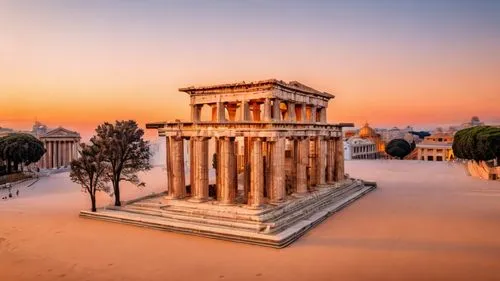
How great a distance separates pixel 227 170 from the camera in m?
27.0

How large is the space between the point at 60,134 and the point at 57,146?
2264mm

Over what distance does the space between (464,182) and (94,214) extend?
4222 centimetres

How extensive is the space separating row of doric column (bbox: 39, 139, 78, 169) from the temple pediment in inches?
39.6

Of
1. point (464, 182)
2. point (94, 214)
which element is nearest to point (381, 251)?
point (94, 214)

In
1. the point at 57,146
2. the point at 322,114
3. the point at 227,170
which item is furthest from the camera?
the point at 57,146

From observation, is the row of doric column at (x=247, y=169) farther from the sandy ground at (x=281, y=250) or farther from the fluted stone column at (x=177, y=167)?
the sandy ground at (x=281, y=250)

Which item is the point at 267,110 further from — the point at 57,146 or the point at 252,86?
the point at 57,146

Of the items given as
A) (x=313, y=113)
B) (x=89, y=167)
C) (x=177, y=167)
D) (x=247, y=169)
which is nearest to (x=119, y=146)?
(x=89, y=167)

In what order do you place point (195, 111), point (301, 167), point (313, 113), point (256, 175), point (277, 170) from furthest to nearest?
point (313, 113) → point (195, 111) → point (301, 167) → point (277, 170) → point (256, 175)

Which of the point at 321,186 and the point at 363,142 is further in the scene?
the point at 363,142

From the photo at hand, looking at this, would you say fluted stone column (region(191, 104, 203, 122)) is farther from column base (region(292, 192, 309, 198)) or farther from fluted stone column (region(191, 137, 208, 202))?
column base (region(292, 192, 309, 198))

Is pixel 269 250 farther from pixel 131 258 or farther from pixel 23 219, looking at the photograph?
pixel 23 219

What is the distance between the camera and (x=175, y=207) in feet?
91.0

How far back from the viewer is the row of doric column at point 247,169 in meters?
25.9
